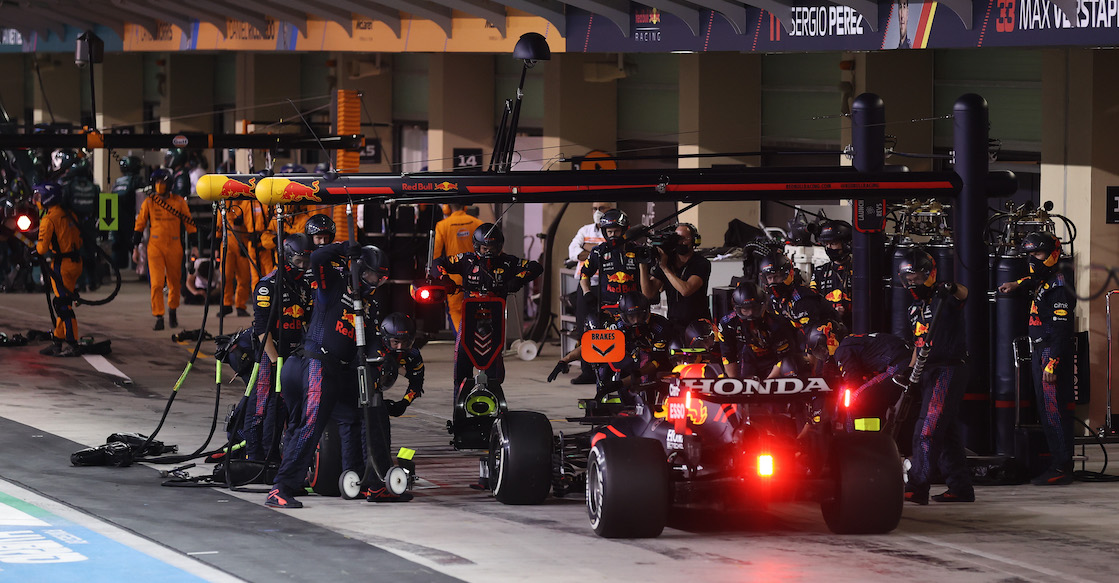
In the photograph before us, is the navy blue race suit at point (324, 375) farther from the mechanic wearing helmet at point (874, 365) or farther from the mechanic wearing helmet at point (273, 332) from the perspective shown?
the mechanic wearing helmet at point (874, 365)

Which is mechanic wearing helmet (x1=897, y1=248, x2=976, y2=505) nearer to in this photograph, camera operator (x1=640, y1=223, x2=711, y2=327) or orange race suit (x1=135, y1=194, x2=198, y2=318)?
camera operator (x1=640, y1=223, x2=711, y2=327)

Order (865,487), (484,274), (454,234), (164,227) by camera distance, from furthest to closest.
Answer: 1. (164,227)
2. (454,234)
3. (484,274)
4. (865,487)

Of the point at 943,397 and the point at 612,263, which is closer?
the point at 943,397

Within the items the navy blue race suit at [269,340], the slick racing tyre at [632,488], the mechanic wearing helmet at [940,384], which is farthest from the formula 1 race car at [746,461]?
the navy blue race suit at [269,340]

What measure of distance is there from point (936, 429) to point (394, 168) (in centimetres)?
1920

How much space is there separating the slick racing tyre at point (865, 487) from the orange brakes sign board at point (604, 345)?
2.05 m

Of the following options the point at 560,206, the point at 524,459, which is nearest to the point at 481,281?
the point at 524,459

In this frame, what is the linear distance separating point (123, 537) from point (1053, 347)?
7053 mm

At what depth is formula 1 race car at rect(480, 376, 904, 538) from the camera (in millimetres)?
10594

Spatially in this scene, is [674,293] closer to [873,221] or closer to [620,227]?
[620,227]

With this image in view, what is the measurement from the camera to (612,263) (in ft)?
51.5

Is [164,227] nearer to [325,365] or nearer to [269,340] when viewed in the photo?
[269,340]

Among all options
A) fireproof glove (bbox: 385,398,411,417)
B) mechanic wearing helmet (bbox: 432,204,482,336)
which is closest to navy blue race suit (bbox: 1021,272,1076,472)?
fireproof glove (bbox: 385,398,411,417)

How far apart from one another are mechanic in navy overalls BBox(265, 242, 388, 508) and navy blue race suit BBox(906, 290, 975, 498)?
3.85 meters
